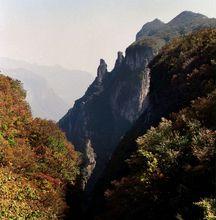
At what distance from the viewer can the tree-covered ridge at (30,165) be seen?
3419 cm

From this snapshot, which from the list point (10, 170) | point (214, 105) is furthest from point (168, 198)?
point (10, 170)

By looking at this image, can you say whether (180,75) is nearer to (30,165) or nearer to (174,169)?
(30,165)

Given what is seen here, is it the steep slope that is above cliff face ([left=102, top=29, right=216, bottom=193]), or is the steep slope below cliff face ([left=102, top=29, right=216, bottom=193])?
below

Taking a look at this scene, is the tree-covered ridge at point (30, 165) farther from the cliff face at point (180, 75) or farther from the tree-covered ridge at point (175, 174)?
the tree-covered ridge at point (175, 174)

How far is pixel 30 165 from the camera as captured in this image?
42.8 meters

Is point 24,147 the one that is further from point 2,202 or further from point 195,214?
point 195,214

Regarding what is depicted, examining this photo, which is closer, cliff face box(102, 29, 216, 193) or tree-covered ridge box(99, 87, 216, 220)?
tree-covered ridge box(99, 87, 216, 220)

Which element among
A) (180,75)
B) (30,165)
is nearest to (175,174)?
(180,75)

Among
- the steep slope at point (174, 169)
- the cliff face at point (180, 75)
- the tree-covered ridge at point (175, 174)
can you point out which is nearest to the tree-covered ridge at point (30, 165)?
the cliff face at point (180, 75)

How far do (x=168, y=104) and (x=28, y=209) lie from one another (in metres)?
17.2

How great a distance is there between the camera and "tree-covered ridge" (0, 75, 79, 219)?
3419cm

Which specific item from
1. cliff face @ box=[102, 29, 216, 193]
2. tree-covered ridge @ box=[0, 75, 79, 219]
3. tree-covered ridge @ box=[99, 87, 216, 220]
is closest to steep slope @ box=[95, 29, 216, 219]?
tree-covered ridge @ box=[99, 87, 216, 220]

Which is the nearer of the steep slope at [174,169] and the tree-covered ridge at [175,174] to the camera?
the tree-covered ridge at [175,174]

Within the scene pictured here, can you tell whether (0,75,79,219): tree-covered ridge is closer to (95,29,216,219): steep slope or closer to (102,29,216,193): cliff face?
(102,29,216,193): cliff face
